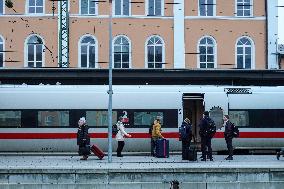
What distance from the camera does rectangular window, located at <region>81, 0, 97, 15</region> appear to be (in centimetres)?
3638

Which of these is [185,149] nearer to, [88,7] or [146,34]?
[146,34]

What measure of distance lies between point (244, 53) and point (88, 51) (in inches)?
361

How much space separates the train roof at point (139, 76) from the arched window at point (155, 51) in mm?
2755

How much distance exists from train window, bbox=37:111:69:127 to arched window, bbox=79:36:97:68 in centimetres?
850

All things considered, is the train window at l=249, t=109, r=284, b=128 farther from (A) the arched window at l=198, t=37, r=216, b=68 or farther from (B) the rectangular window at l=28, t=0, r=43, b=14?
(B) the rectangular window at l=28, t=0, r=43, b=14

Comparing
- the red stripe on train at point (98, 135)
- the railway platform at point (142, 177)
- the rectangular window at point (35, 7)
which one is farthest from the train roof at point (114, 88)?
the rectangular window at point (35, 7)

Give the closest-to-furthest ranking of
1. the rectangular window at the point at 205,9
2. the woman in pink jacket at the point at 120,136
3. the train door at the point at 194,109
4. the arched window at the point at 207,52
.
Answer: the woman in pink jacket at the point at 120,136 → the train door at the point at 194,109 → the arched window at the point at 207,52 → the rectangular window at the point at 205,9

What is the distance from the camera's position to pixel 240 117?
28.9 meters

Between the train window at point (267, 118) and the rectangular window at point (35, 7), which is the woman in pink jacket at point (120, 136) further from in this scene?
the rectangular window at point (35, 7)

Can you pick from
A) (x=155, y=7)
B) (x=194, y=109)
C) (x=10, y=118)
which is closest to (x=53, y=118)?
(x=10, y=118)

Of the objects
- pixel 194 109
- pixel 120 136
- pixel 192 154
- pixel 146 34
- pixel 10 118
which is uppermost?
pixel 146 34

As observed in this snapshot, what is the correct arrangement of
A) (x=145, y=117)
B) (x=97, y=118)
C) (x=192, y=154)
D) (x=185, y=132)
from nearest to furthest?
(x=192, y=154) < (x=185, y=132) < (x=97, y=118) < (x=145, y=117)

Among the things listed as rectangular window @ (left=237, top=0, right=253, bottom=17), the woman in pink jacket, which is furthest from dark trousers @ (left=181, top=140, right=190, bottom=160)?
rectangular window @ (left=237, top=0, right=253, bottom=17)

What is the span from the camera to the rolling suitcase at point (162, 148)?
2602 cm
